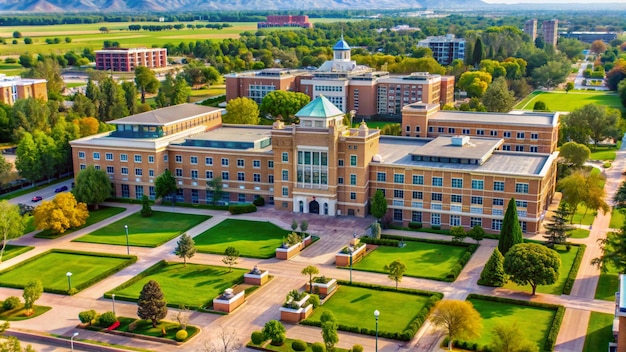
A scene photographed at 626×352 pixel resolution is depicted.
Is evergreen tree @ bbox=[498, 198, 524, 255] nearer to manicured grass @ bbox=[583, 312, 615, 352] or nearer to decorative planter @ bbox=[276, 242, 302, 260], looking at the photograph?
manicured grass @ bbox=[583, 312, 615, 352]

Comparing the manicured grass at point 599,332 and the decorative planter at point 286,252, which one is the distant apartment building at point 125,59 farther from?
the manicured grass at point 599,332

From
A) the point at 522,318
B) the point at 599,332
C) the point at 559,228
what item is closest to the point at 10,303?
the point at 522,318

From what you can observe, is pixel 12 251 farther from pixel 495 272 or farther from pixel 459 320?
pixel 495 272

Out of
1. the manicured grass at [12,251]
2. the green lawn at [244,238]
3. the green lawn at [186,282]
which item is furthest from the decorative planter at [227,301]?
the manicured grass at [12,251]

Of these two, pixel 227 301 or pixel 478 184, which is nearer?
pixel 227 301

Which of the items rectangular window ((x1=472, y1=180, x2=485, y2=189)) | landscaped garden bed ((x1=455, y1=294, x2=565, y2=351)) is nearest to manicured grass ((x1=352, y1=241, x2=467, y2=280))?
landscaped garden bed ((x1=455, y1=294, x2=565, y2=351))
